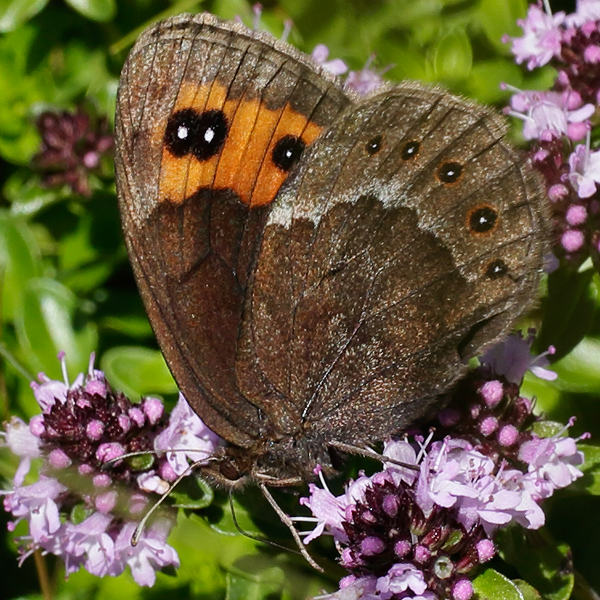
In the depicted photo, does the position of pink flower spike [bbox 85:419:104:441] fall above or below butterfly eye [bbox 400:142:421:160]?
below

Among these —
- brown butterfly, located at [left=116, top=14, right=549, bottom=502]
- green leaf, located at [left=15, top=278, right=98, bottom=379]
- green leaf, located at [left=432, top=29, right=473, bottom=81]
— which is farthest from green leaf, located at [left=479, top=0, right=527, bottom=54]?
green leaf, located at [left=15, top=278, right=98, bottom=379]

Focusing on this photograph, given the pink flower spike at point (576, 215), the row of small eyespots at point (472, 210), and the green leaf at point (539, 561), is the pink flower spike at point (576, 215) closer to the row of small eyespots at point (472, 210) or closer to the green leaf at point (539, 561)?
the row of small eyespots at point (472, 210)

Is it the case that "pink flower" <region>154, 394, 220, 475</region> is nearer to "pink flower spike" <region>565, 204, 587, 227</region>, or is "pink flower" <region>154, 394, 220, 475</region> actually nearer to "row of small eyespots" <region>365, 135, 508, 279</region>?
"row of small eyespots" <region>365, 135, 508, 279</region>

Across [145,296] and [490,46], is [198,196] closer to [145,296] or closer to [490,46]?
[145,296]

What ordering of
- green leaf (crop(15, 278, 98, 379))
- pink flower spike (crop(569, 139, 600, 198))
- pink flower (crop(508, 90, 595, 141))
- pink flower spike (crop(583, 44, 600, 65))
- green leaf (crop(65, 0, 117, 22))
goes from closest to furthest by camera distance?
pink flower spike (crop(569, 139, 600, 198))
pink flower (crop(508, 90, 595, 141))
pink flower spike (crop(583, 44, 600, 65))
green leaf (crop(15, 278, 98, 379))
green leaf (crop(65, 0, 117, 22))

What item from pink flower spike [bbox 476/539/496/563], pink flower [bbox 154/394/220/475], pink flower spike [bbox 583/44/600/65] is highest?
pink flower spike [bbox 583/44/600/65]

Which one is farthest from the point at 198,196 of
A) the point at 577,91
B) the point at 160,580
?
the point at 160,580
